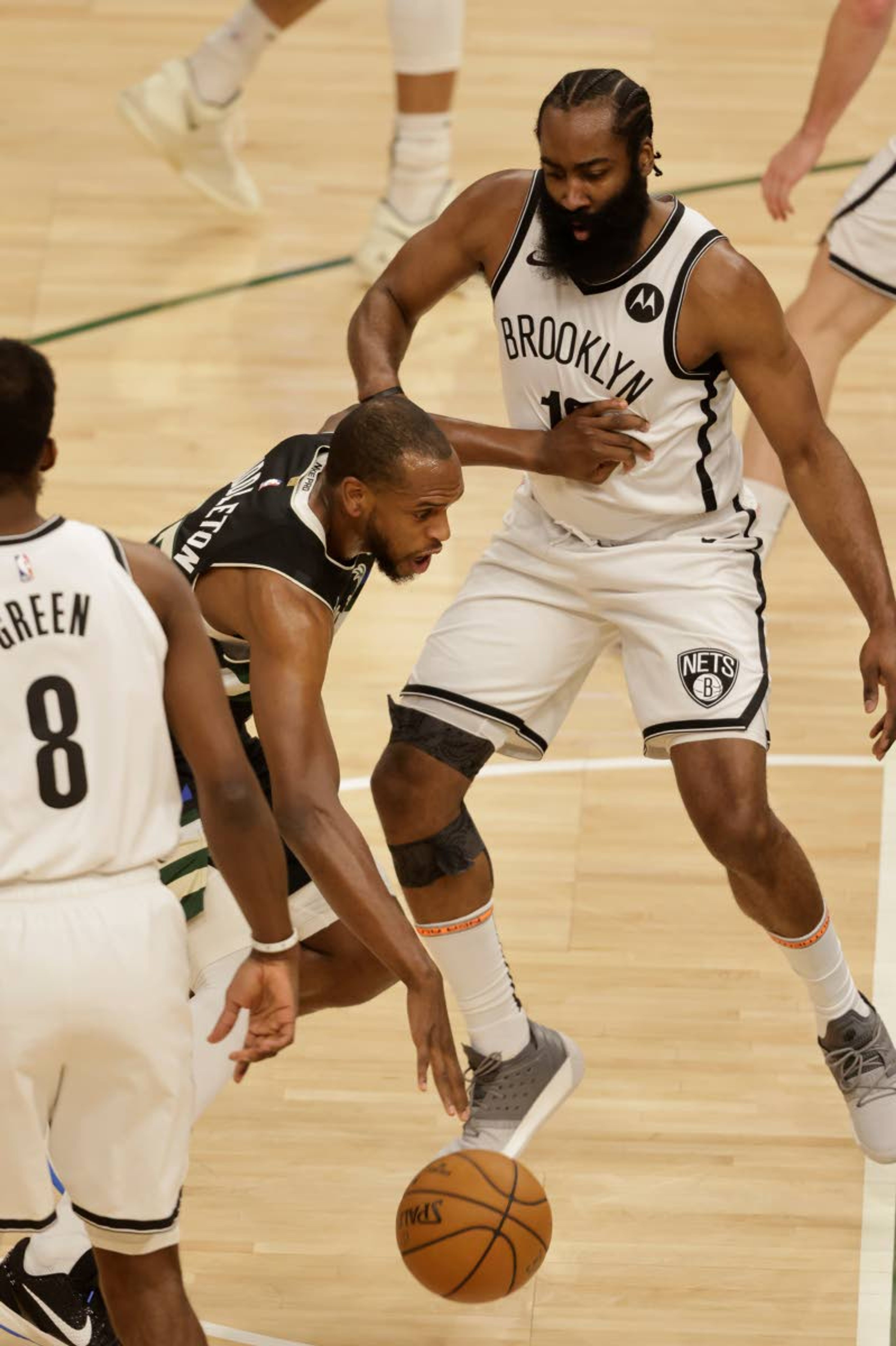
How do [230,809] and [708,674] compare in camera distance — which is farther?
[708,674]

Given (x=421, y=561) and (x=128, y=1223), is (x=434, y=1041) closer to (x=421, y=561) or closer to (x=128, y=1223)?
(x=128, y=1223)

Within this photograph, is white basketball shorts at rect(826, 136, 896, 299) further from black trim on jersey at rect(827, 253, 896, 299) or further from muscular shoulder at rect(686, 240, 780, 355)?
muscular shoulder at rect(686, 240, 780, 355)

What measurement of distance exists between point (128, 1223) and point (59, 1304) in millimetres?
670

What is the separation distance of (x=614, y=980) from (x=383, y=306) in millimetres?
1565

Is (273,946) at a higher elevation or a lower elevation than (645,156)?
lower

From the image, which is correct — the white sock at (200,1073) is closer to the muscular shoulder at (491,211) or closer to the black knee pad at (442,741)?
the black knee pad at (442,741)

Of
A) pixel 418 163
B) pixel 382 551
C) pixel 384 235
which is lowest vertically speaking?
pixel 384 235

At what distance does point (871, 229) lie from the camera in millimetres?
5570

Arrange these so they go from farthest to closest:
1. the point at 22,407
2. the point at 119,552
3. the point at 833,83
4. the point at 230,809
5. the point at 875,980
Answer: the point at 833,83 < the point at 875,980 < the point at 230,809 < the point at 119,552 < the point at 22,407

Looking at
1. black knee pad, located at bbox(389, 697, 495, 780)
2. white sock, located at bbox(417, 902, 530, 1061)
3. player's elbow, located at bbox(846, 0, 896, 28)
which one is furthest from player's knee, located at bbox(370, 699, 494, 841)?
player's elbow, located at bbox(846, 0, 896, 28)

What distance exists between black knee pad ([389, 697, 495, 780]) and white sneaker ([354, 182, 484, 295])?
3438 mm

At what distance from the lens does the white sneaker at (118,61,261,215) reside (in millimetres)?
7625

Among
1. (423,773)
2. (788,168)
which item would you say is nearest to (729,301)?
(423,773)

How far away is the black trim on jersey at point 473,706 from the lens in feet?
13.8
